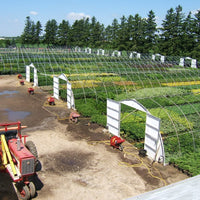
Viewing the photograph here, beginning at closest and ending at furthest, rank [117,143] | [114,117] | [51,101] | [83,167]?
[83,167] → [117,143] → [114,117] → [51,101]

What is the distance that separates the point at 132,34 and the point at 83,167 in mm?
57309

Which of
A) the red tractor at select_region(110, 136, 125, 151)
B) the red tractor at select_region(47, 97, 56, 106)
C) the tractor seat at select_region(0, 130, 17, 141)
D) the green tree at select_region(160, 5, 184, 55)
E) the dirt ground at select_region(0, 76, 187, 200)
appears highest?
the green tree at select_region(160, 5, 184, 55)

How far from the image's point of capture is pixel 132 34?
2469 inches

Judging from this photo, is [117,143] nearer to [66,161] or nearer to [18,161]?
[66,161]

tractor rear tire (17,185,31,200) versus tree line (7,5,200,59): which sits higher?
tree line (7,5,200,59)

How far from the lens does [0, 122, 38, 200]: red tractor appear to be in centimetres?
754

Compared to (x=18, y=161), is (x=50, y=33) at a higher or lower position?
higher

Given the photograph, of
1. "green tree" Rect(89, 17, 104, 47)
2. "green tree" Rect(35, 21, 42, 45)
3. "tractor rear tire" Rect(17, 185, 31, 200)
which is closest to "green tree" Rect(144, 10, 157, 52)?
"green tree" Rect(89, 17, 104, 47)

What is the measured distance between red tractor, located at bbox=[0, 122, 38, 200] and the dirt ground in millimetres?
515

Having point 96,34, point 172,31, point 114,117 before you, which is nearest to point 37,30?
point 96,34

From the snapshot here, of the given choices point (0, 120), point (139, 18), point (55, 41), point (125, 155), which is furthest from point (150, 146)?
point (55, 41)

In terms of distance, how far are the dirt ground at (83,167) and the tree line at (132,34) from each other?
42270 millimetres

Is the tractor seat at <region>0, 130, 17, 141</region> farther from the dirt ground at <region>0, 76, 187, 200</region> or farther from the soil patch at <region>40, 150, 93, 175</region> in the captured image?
the soil patch at <region>40, 150, 93, 175</region>

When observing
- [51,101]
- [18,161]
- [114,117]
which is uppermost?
[114,117]
